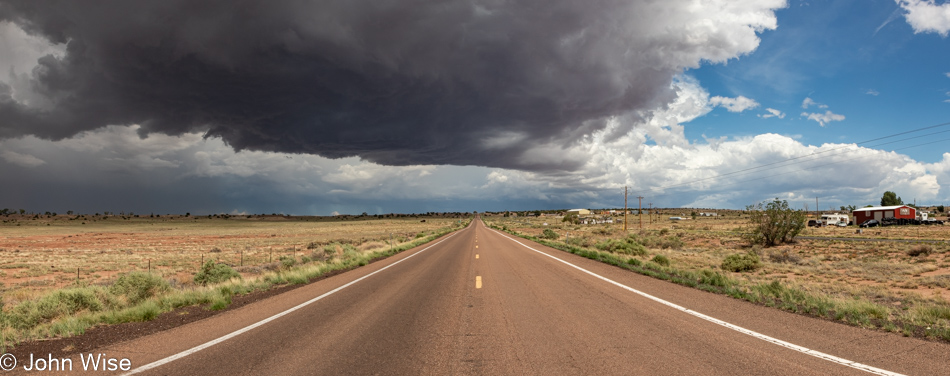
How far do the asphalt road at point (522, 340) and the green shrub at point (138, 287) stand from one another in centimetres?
566

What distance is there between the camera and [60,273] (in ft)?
82.2

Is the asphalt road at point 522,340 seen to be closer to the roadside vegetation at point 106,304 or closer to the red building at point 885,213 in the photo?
the roadside vegetation at point 106,304

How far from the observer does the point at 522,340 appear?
5.87 metres

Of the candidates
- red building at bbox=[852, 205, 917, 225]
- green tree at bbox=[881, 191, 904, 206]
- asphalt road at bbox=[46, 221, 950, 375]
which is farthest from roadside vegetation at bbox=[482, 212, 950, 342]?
green tree at bbox=[881, 191, 904, 206]

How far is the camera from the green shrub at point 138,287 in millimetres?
12155

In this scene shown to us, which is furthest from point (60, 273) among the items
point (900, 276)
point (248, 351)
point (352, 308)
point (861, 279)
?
point (900, 276)

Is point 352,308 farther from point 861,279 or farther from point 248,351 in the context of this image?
point 861,279

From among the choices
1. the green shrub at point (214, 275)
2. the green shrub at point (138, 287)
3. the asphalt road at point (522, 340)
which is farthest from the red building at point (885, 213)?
the green shrub at point (138, 287)
